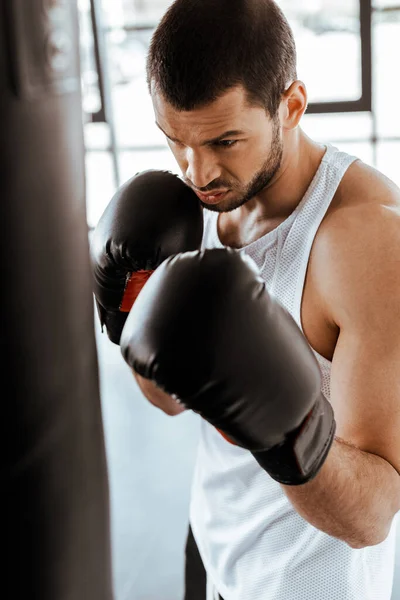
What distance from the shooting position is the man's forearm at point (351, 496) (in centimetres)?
83

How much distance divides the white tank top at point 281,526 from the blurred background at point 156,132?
1.09m

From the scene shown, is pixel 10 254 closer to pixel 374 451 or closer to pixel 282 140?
pixel 374 451

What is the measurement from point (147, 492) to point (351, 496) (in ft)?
6.39

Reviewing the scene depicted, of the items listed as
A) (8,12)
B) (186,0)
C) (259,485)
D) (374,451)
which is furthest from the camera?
(259,485)

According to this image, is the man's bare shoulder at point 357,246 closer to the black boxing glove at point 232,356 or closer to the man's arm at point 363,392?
the man's arm at point 363,392

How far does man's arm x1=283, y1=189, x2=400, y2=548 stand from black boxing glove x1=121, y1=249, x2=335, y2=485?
83 millimetres

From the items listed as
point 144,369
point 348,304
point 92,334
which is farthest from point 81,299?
point 348,304

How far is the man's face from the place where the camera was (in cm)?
103

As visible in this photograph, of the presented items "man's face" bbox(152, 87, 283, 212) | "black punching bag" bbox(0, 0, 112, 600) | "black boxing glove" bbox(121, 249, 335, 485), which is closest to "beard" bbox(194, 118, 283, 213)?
"man's face" bbox(152, 87, 283, 212)

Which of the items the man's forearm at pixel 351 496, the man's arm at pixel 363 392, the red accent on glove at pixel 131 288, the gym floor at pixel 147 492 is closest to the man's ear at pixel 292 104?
the man's arm at pixel 363 392

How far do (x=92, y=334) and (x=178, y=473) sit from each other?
94.9 inches

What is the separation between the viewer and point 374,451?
902 millimetres

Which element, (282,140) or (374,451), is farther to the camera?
(282,140)

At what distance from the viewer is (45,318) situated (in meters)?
0.41
